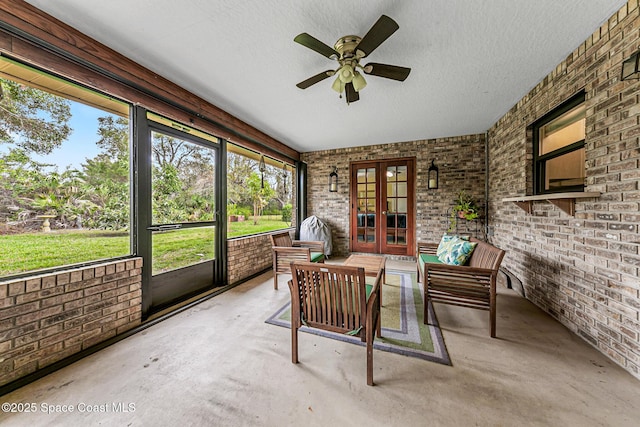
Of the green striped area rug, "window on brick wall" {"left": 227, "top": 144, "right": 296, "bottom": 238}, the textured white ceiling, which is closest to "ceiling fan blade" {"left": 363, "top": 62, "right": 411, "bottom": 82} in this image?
the textured white ceiling

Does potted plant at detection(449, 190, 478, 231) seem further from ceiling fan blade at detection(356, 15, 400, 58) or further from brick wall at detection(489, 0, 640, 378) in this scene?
ceiling fan blade at detection(356, 15, 400, 58)

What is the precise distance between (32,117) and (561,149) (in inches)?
192

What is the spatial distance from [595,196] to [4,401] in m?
4.39

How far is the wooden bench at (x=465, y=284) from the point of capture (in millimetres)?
2100

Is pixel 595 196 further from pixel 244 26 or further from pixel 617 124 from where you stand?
pixel 244 26

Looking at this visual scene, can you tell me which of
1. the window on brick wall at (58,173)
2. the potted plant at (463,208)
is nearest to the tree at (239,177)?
the window on brick wall at (58,173)

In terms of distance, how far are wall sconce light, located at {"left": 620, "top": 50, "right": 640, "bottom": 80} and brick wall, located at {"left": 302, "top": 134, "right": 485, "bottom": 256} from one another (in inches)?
119

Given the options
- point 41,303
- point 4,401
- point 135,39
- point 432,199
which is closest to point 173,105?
point 135,39

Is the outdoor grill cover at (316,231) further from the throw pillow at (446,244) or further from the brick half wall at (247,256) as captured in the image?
the throw pillow at (446,244)

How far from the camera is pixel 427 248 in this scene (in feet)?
11.5

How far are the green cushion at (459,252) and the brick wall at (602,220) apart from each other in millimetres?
735

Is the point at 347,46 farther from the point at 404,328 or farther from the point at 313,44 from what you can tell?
the point at 404,328

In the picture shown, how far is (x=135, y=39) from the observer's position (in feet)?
6.15

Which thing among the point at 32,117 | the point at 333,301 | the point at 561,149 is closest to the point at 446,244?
the point at 561,149
